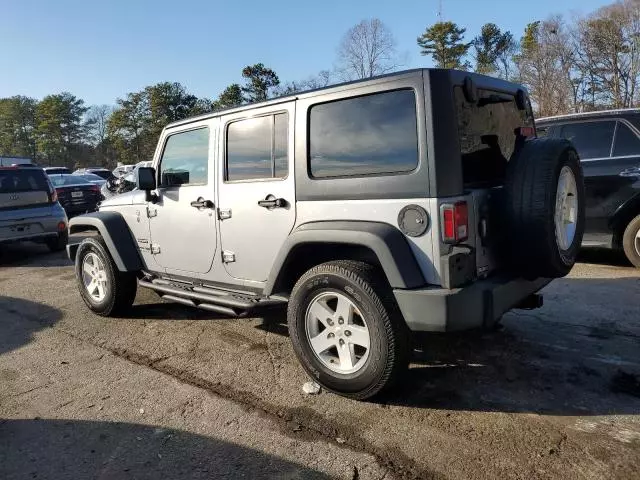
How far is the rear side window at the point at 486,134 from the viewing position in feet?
9.86

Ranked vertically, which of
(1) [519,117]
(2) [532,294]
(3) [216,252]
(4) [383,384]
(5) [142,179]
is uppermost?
(1) [519,117]

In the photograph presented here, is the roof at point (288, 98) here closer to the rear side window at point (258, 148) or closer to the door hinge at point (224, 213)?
the rear side window at point (258, 148)

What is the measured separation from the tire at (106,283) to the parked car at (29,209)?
14.1ft

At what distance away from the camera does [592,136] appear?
249 inches

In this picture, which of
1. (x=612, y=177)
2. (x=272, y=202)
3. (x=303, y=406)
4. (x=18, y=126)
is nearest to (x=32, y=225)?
(x=272, y=202)

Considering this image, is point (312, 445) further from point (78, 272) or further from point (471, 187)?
point (78, 272)

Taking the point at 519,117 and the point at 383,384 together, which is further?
the point at 519,117

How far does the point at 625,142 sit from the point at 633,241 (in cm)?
125

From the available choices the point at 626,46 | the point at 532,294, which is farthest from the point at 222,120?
the point at 626,46

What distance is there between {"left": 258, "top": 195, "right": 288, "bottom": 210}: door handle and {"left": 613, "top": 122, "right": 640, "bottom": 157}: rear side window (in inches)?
191

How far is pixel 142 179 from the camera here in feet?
14.7

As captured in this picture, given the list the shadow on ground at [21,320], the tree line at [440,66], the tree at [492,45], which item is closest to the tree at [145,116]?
A: the tree line at [440,66]

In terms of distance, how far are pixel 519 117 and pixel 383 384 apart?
7.78 feet

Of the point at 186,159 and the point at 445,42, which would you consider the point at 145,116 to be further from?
Result: the point at 186,159
